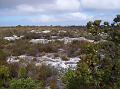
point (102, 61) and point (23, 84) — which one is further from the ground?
point (102, 61)

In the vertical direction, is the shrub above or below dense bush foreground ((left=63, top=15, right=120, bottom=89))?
below

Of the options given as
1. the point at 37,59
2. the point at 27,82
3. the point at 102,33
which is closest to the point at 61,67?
the point at 37,59

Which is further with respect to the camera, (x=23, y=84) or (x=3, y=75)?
(x=3, y=75)

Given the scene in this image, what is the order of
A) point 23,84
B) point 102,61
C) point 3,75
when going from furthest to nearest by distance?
point 3,75 < point 23,84 < point 102,61

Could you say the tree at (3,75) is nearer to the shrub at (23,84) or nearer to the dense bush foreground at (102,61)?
the shrub at (23,84)

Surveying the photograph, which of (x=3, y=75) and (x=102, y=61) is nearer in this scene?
(x=102, y=61)

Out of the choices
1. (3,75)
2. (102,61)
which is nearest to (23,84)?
(3,75)

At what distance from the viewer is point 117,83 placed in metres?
10.8

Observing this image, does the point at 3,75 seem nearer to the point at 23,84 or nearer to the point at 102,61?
the point at 23,84

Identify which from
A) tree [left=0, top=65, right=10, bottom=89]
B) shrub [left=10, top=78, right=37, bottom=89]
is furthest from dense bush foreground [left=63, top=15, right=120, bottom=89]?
tree [left=0, top=65, right=10, bottom=89]

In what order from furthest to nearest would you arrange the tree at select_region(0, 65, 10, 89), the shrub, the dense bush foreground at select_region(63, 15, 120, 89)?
the tree at select_region(0, 65, 10, 89) < the shrub < the dense bush foreground at select_region(63, 15, 120, 89)

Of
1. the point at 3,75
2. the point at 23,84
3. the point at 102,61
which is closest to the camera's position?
the point at 102,61

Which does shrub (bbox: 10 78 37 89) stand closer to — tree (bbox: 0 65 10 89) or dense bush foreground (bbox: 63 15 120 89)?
tree (bbox: 0 65 10 89)

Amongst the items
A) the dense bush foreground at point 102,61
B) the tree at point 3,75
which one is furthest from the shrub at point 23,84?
the dense bush foreground at point 102,61
